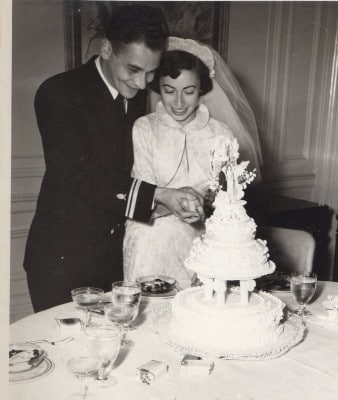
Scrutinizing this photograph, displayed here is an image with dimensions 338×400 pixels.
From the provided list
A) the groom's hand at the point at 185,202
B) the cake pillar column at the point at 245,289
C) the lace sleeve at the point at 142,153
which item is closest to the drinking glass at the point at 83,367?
the cake pillar column at the point at 245,289

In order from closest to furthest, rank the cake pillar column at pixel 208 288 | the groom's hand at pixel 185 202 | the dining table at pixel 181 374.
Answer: the dining table at pixel 181 374, the cake pillar column at pixel 208 288, the groom's hand at pixel 185 202

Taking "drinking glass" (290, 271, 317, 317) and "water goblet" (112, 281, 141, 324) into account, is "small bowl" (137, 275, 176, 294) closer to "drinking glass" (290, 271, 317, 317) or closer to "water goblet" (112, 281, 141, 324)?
"water goblet" (112, 281, 141, 324)

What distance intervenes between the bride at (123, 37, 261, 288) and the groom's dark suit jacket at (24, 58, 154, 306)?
83 millimetres

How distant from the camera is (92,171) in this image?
230 cm

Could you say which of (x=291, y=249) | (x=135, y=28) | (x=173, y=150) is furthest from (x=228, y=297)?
(x=135, y=28)

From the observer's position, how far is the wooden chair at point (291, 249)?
226 cm

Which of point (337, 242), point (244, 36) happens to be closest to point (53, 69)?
point (244, 36)

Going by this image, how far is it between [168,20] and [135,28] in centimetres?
86

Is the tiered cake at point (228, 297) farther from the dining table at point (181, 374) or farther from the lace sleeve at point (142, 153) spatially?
the lace sleeve at point (142, 153)

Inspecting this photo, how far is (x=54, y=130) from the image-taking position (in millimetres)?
2287

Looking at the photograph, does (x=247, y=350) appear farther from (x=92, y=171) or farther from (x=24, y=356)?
(x=92, y=171)

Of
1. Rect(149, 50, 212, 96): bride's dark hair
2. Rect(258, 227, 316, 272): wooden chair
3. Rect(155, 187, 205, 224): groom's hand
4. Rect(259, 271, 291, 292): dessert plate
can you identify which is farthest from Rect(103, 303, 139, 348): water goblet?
Rect(149, 50, 212, 96): bride's dark hair

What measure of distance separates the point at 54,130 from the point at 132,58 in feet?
1.61

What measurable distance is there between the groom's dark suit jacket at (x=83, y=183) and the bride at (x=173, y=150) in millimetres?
83
